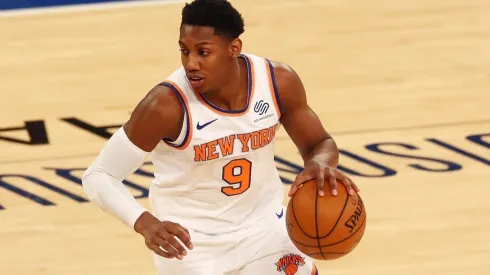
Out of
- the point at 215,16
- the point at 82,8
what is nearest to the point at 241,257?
the point at 215,16

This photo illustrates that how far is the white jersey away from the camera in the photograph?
456 cm

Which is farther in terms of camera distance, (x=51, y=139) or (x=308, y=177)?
(x=51, y=139)

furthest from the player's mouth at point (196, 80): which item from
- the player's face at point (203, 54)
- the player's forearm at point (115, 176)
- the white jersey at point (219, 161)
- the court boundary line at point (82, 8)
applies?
the court boundary line at point (82, 8)

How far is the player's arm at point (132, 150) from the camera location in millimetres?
4441

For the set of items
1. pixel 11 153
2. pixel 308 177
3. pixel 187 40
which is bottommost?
pixel 11 153

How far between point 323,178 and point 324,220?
177mm

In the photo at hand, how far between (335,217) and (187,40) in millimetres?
963

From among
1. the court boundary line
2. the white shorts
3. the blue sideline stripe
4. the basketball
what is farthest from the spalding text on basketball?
the blue sideline stripe

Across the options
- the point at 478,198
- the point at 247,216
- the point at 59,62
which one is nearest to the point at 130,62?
the point at 59,62

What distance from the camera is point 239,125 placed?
4.61m

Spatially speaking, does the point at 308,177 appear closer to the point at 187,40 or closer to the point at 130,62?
the point at 187,40

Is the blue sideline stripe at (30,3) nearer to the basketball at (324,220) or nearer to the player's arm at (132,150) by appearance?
the player's arm at (132,150)

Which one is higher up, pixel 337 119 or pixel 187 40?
pixel 187 40

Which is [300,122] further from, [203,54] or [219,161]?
[203,54]
